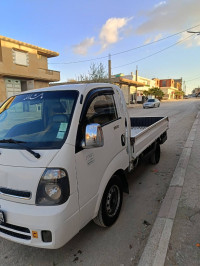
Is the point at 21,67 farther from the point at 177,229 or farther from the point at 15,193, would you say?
the point at 177,229

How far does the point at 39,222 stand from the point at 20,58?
22.0m

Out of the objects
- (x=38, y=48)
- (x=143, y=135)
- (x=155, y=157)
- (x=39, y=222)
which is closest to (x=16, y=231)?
(x=39, y=222)

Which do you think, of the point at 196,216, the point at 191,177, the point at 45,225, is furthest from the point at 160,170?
the point at 45,225

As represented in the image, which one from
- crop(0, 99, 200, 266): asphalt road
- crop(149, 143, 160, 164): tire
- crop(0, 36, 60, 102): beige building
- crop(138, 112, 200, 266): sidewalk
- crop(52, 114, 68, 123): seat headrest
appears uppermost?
crop(0, 36, 60, 102): beige building

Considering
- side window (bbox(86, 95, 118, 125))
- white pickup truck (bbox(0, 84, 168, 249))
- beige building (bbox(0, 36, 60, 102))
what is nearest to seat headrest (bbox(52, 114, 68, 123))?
white pickup truck (bbox(0, 84, 168, 249))

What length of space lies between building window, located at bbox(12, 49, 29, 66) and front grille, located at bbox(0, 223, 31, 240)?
20990 millimetres

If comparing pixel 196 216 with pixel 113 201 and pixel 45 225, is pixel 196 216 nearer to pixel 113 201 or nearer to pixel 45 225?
pixel 113 201

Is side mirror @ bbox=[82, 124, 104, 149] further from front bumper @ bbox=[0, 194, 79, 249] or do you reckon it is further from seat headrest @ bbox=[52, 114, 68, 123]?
front bumper @ bbox=[0, 194, 79, 249]

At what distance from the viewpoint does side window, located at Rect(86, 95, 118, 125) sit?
2601 mm

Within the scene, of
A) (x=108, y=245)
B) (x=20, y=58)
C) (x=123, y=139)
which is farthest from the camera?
(x=20, y=58)

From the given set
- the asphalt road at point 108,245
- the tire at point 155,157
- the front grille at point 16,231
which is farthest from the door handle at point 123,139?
the tire at point 155,157

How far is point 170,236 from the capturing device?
262 centimetres

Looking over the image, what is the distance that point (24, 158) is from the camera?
6.62 feet

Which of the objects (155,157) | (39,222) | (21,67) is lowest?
(155,157)
